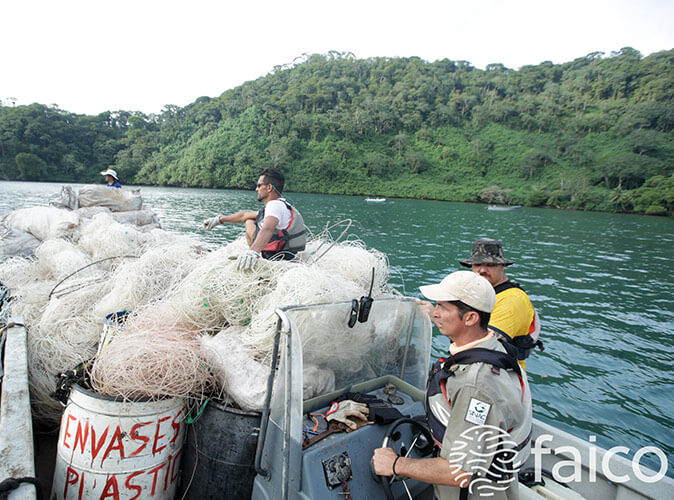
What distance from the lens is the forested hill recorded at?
215ft

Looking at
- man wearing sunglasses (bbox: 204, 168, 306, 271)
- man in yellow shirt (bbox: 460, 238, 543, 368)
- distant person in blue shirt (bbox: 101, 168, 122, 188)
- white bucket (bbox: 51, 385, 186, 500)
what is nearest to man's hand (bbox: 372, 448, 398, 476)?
white bucket (bbox: 51, 385, 186, 500)

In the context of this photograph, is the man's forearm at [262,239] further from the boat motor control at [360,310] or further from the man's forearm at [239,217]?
the boat motor control at [360,310]

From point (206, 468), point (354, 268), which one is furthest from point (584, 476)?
point (206, 468)

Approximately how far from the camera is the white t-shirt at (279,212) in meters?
4.06

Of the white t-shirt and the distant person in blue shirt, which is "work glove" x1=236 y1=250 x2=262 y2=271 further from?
the distant person in blue shirt

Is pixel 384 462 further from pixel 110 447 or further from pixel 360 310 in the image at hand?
pixel 110 447

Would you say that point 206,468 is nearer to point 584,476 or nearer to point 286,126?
point 584,476

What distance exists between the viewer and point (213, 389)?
2.43 meters

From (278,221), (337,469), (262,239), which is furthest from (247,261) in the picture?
(337,469)

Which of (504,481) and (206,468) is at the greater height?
(504,481)

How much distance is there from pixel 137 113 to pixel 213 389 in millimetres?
127603

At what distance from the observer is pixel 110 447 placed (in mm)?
1978

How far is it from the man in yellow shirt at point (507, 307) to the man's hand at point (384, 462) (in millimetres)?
1604

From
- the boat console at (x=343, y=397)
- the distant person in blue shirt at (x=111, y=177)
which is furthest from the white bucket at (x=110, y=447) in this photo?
the distant person in blue shirt at (x=111, y=177)
